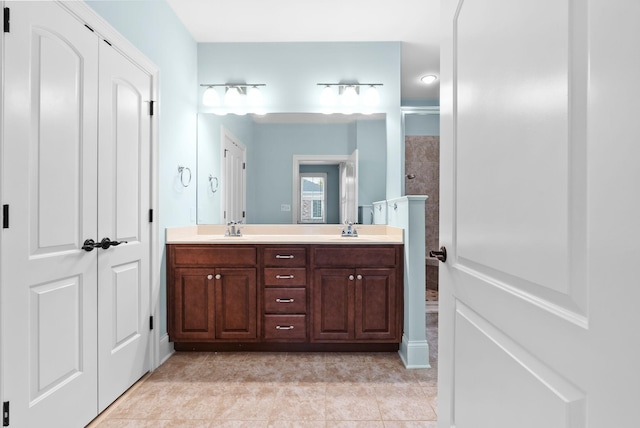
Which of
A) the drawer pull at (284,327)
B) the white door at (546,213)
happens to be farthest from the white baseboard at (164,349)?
the white door at (546,213)

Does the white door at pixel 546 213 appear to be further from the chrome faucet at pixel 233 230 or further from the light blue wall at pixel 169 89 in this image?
the chrome faucet at pixel 233 230

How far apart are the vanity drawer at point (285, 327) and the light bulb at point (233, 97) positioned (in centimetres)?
186

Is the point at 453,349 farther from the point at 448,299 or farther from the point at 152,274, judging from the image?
the point at 152,274

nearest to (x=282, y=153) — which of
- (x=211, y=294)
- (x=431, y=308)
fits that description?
(x=211, y=294)

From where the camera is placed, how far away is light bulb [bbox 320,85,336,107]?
3.11 metres

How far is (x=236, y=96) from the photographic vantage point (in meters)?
3.11

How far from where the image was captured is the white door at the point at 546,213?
0.46 meters

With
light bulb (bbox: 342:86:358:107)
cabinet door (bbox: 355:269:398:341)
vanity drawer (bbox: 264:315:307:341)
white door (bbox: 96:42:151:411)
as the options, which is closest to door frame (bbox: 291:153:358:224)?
light bulb (bbox: 342:86:358:107)

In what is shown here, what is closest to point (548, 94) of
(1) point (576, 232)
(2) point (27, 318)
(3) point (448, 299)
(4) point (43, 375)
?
(1) point (576, 232)

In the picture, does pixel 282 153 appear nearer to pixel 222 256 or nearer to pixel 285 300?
pixel 222 256

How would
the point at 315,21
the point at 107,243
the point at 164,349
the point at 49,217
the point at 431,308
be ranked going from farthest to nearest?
the point at 431,308, the point at 315,21, the point at 164,349, the point at 107,243, the point at 49,217

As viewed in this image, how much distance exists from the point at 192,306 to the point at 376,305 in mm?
1356

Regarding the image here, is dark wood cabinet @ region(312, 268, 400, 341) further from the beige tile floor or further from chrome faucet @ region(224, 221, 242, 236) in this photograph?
chrome faucet @ region(224, 221, 242, 236)

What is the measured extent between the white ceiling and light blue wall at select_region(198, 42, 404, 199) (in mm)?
81
